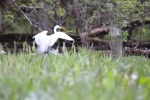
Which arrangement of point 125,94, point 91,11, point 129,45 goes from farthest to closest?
point 129,45
point 91,11
point 125,94

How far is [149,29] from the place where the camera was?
1170 centimetres

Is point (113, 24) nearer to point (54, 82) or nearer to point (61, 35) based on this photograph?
point (61, 35)

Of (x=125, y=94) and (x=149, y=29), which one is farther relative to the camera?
(x=149, y=29)

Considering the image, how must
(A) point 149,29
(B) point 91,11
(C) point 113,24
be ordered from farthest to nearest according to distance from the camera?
(A) point 149,29 < (B) point 91,11 < (C) point 113,24

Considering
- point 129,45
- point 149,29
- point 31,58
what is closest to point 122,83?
point 31,58

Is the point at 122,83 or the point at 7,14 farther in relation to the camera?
the point at 7,14

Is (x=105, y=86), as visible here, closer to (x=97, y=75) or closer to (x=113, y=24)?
(x=97, y=75)

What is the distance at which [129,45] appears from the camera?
29.1 ft

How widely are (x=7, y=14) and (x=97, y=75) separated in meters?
8.16

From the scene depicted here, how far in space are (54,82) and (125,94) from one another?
54 centimetres

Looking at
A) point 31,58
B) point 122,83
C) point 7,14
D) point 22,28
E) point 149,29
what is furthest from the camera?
point 22,28

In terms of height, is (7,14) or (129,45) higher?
(7,14)

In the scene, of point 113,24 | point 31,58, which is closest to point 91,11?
point 113,24

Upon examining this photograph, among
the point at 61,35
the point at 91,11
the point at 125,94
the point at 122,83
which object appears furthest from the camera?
the point at 91,11
